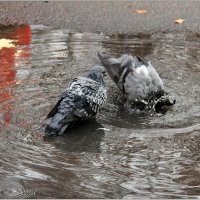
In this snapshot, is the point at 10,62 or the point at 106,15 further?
the point at 106,15

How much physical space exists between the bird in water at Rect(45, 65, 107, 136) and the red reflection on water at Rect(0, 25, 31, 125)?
44cm

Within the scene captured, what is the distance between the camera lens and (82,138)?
13.9 feet

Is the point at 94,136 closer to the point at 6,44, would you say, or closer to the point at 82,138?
the point at 82,138

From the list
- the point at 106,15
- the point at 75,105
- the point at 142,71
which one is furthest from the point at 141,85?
the point at 106,15

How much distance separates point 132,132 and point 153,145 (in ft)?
1.03

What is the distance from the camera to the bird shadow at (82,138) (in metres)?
3.99

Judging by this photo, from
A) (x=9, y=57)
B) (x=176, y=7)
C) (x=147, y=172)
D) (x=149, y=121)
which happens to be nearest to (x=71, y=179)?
(x=147, y=172)

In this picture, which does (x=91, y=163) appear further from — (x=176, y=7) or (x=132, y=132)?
(x=176, y=7)

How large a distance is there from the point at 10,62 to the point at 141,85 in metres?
1.90

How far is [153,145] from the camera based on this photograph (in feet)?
13.2

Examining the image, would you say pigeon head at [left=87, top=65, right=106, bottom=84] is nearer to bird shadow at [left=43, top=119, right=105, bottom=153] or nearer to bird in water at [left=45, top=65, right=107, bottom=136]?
bird in water at [left=45, top=65, right=107, bottom=136]

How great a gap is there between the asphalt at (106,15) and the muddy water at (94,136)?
2.94 ft

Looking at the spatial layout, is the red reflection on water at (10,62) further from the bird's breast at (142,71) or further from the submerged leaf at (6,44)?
the bird's breast at (142,71)

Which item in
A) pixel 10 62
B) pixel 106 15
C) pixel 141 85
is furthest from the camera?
pixel 106 15
